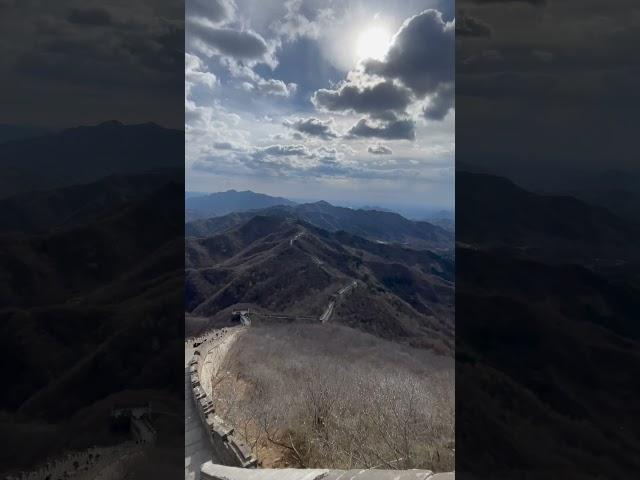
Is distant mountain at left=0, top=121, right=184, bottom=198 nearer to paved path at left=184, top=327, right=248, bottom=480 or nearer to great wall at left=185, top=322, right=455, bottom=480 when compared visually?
great wall at left=185, top=322, right=455, bottom=480

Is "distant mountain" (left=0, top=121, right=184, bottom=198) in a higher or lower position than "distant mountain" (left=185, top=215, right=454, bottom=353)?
higher

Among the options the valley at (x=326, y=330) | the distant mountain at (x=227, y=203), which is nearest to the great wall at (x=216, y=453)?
the valley at (x=326, y=330)

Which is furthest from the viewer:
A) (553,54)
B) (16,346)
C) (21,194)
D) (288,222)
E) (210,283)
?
(288,222)

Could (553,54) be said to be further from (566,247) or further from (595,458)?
(595,458)

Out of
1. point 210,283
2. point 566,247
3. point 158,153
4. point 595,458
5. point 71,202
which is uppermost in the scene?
point 158,153

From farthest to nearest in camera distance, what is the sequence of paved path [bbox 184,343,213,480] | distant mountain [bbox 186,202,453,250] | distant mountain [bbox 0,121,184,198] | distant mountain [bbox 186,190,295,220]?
distant mountain [bbox 186,190,295,220], distant mountain [bbox 186,202,453,250], paved path [bbox 184,343,213,480], distant mountain [bbox 0,121,184,198]

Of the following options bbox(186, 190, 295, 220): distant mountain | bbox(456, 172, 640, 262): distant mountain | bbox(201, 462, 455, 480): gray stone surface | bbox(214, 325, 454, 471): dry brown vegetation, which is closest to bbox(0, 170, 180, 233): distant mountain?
bbox(456, 172, 640, 262): distant mountain

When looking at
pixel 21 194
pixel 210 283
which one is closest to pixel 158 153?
pixel 21 194

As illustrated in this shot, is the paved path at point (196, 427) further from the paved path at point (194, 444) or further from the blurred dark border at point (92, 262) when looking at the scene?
the blurred dark border at point (92, 262)

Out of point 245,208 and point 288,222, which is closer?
point 288,222
